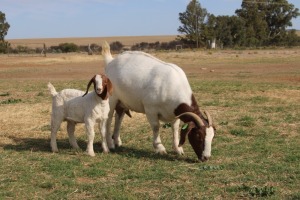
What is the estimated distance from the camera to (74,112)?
10.1m

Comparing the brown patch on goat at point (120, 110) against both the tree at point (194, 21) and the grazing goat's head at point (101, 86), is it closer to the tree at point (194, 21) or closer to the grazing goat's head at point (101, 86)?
the grazing goat's head at point (101, 86)

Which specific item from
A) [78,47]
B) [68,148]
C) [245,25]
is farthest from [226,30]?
[68,148]

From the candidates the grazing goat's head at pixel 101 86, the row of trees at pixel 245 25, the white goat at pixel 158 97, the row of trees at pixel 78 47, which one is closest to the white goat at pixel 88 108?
the grazing goat's head at pixel 101 86

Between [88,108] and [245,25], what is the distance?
269ft

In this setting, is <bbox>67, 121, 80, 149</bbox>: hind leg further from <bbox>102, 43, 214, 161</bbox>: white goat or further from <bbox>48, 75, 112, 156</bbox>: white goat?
<bbox>102, 43, 214, 161</bbox>: white goat

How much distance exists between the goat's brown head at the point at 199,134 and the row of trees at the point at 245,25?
72997 millimetres

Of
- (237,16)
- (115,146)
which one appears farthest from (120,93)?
(237,16)

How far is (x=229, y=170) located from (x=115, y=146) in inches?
127

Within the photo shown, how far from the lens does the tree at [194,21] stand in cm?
8212

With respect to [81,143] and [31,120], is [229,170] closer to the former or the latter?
[81,143]

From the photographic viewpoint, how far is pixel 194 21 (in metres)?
82.8

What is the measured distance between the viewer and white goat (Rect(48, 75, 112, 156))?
9.69 meters

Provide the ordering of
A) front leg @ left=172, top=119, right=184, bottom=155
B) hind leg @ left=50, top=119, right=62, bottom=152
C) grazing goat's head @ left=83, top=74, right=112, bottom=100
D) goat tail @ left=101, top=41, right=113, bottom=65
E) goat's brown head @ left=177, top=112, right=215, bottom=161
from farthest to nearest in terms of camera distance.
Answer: goat tail @ left=101, top=41, right=113, bottom=65
hind leg @ left=50, top=119, right=62, bottom=152
front leg @ left=172, top=119, right=184, bottom=155
grazing goat's head @ left=83, top=74, right=112, bottom=100
goat's brown head @ left=177, top=112, right=215, bottom=161

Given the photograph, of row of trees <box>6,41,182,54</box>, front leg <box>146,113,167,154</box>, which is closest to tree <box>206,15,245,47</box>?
row of trees <box>6,41,182,54</box>
